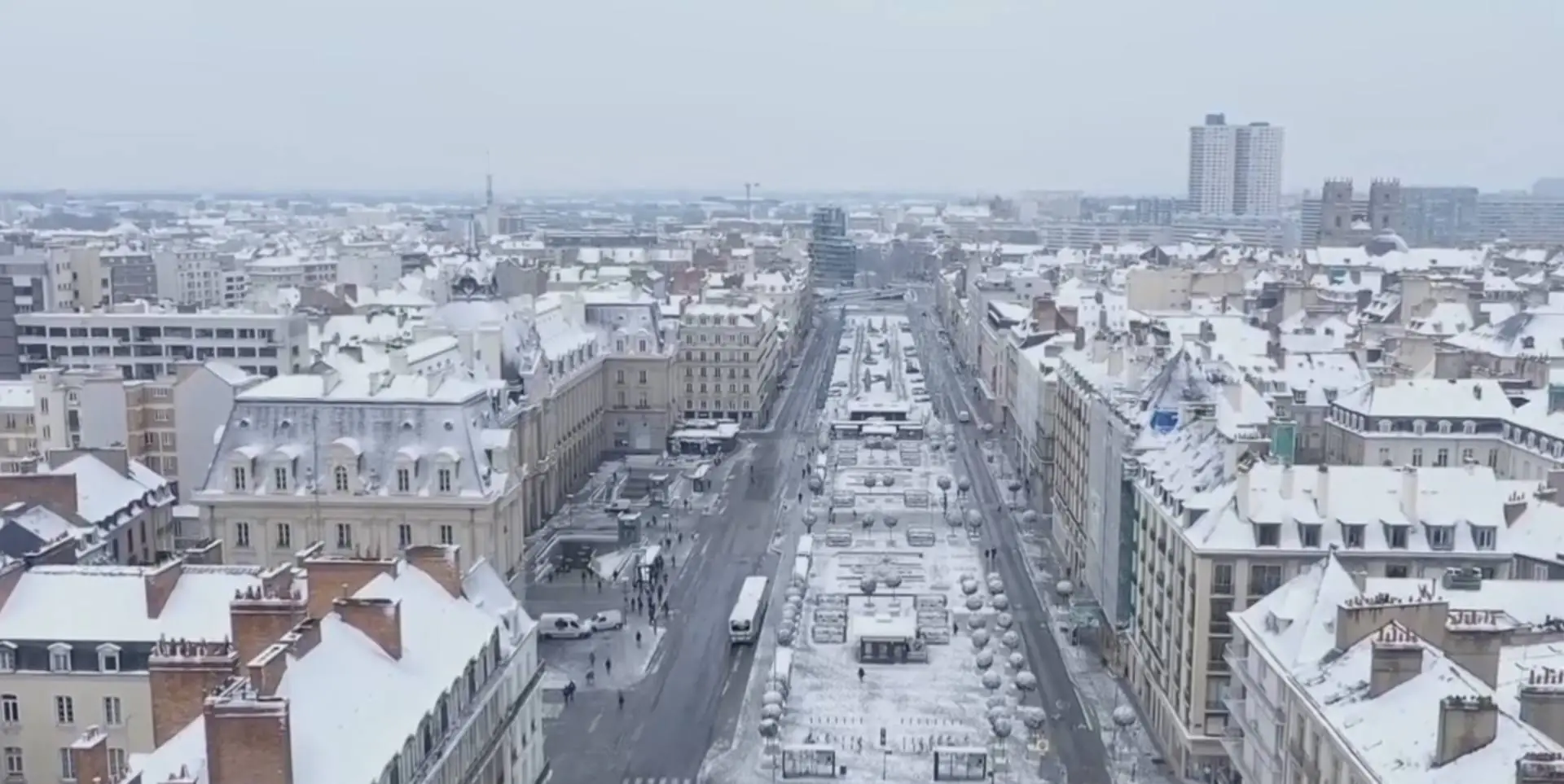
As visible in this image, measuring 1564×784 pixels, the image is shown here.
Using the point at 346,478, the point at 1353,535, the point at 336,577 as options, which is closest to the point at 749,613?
the point at 346,478

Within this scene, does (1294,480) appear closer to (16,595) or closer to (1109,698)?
(1109,698)

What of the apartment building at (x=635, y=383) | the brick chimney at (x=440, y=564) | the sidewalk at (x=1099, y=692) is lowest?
the sidewalk at (x=1099, y=692)

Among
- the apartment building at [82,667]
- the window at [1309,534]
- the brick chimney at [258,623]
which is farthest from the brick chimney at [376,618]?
the window at [1309,534]

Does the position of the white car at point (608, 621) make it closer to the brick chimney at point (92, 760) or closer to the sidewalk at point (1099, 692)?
the sidewalk at point (1099, 692)

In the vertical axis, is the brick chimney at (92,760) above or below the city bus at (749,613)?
above

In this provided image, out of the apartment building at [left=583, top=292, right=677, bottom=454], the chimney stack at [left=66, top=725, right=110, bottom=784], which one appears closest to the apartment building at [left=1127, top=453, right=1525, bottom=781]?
the chimney stack at [left=66, top=725, right=110, bottom=784]

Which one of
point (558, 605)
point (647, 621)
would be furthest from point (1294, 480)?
point (558, 605)

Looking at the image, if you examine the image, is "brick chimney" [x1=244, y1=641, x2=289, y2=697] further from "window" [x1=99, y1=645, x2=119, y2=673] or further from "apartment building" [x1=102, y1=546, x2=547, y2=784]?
"window" [x1=99, y1=645, x2=119, y2=673]
